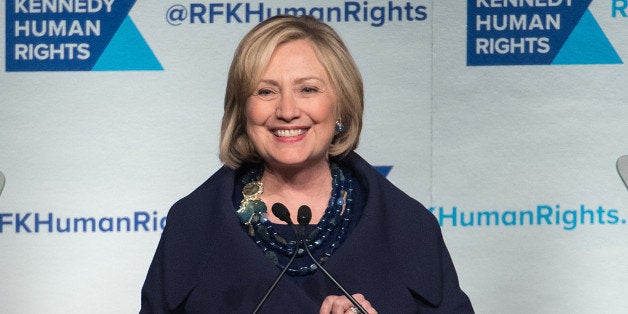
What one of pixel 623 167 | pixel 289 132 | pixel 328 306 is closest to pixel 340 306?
pixel 328 306

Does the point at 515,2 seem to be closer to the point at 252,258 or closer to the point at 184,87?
the point at 184,87

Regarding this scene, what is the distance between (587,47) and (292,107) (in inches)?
51.1

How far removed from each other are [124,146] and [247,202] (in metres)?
1.06

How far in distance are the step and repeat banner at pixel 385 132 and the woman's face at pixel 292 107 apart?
0.97 meters

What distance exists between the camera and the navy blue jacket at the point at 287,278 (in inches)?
83.0

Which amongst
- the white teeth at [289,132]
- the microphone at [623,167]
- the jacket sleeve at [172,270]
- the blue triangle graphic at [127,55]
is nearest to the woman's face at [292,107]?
the white teeth at [289,132]

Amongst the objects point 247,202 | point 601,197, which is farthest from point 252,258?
point 601,197

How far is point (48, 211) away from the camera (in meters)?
3.18

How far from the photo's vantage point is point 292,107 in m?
2.12

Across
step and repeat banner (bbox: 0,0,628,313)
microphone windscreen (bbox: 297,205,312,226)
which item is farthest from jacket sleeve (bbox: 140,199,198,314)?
step and repeat banner (bbox: 0,0,628,313)

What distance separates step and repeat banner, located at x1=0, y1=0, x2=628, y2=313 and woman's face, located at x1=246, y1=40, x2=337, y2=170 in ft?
3.17

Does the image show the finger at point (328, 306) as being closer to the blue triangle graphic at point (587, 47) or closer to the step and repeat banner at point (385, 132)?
the step and repeat banner at point (385, 132)

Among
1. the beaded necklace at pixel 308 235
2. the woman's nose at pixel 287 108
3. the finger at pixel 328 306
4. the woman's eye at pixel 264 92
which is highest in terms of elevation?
the woman's eye at pixel 264 92

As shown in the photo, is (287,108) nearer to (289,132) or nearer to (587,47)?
(289,132)
